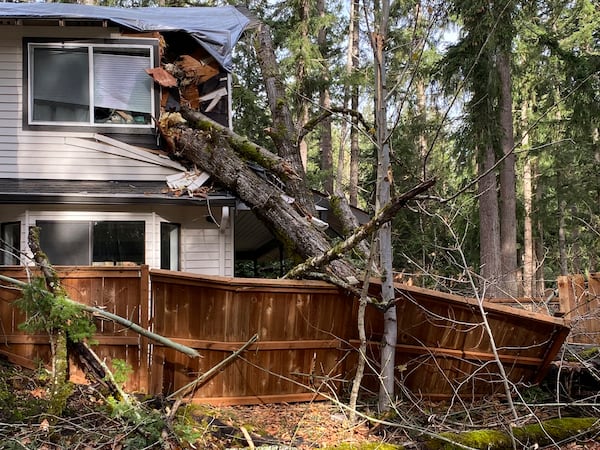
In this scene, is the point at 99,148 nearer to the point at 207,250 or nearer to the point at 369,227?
the point at 207,250

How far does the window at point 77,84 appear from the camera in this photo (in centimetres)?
911

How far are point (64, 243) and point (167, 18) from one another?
16.6 ft

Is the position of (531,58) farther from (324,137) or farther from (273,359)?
(273,359)

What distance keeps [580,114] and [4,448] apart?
12952 mm

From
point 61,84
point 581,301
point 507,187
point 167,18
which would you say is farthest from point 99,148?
point 507,187

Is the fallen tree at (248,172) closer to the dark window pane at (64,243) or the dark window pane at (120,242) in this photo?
the dark window pane at (120,242)

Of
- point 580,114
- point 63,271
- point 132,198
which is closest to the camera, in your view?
point 63,271

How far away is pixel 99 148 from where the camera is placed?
9102 millimetres

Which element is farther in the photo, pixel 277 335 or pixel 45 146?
pixel 45 146

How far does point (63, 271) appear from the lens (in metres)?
5.94

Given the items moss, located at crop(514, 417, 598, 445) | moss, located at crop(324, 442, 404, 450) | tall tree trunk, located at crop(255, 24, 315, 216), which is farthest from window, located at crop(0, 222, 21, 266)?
moss, located at crop(514, 417, 598, 445)

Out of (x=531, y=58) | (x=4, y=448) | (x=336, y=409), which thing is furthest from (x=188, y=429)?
(x=531, y=58)

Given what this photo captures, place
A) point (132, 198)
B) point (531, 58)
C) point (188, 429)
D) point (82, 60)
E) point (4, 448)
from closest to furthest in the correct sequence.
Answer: point (4, 448)
point (188, 429)
point (132, 198)
point (82, 60)
point (531, 58)

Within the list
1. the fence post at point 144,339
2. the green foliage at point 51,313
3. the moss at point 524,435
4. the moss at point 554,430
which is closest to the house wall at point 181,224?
the fence post at point 144,339
